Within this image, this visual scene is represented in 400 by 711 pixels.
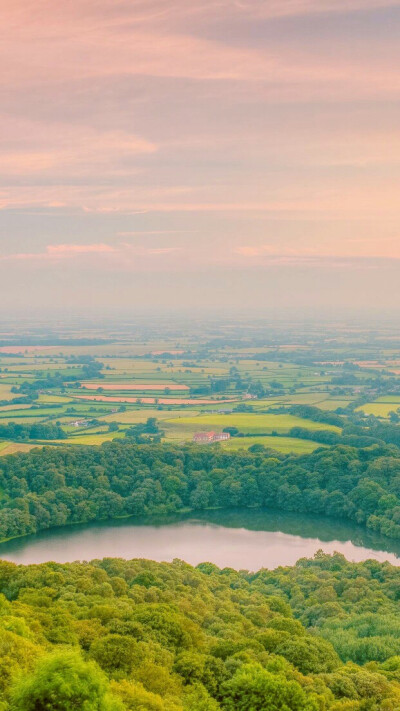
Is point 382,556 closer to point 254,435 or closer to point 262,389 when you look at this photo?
point 254,435

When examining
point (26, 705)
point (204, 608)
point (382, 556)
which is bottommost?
point (382, 556)

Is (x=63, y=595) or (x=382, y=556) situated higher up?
(x=63, y=595)

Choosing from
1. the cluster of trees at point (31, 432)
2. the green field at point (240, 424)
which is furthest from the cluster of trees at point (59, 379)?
the green field at point (240, 424)

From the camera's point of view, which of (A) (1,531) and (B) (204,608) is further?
(A) (1,531)

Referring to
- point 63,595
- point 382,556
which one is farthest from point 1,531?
point 382,556

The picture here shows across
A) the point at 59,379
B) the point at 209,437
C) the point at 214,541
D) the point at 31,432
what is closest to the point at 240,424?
the point at 209,437

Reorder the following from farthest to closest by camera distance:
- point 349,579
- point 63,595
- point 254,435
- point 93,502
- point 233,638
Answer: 1. point 254,435
2. point 93,502
3. point 349,579
4. point 63,595
5. point 233,638

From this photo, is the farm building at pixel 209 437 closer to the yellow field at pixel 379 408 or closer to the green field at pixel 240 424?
the green field at pixel 240 424

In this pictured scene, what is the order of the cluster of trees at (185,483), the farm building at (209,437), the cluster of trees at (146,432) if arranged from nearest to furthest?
the cluster of trees at (185,483) → the cluster of trees at (146,432) → the farm building at (209,437)
